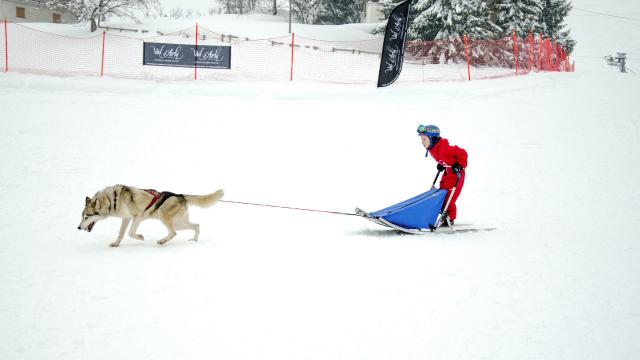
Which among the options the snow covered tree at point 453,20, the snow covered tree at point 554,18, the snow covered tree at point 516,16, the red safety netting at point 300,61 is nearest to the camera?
the red safety netting at point 300,61

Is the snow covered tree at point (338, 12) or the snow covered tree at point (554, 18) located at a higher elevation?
the snow covered tree at point (338, 12)

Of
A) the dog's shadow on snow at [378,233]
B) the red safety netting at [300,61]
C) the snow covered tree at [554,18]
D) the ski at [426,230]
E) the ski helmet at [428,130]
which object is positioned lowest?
the dog's shadow on snow at [378,233]

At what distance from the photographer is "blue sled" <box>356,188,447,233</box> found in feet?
22.6

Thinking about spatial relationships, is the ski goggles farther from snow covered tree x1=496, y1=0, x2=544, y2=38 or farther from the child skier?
snow covered tree x1=496, y1=0, x2=544, y2=38

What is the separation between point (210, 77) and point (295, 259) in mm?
16733

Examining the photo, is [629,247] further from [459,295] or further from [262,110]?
[262,110]

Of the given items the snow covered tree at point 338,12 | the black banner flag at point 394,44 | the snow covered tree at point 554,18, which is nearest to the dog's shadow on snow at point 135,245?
the black banner flag at point 394,44

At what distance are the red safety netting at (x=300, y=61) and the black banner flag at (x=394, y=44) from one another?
247 cm

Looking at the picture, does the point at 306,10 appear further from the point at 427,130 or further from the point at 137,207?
the point at 137,207

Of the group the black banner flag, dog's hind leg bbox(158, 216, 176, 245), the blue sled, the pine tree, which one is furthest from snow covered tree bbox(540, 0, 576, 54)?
dog's hind leg bbox(158, 216, 176, 245)

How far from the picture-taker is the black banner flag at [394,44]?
63.4 feet

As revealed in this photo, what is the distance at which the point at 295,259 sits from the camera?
224 inches

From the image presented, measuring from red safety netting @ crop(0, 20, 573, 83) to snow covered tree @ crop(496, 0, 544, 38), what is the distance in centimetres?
386

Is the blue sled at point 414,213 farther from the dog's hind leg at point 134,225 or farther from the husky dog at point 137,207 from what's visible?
the dog's hind leg at point 134,225
